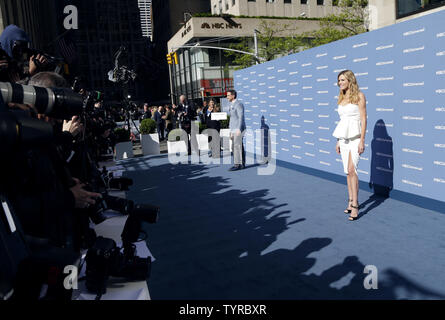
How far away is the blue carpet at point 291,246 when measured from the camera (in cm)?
371

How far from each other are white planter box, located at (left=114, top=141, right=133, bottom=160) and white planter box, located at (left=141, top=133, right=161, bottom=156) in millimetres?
672

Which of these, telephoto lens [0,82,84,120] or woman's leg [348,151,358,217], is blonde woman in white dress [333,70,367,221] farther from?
telephoto lens [0,82,84,120]

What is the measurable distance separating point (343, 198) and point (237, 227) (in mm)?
2314

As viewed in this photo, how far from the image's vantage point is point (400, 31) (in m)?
6.03

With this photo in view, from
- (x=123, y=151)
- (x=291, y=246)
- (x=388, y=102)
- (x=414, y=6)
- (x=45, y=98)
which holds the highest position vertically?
(x=414, y=6)

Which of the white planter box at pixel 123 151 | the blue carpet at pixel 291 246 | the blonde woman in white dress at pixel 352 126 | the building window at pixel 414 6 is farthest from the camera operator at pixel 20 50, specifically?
the building window at pixel 414 6

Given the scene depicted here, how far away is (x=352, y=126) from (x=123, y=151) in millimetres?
10437

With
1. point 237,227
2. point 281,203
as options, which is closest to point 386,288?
point 237,227

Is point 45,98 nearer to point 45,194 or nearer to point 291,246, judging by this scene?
point 45,194

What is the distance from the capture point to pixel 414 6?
38.0 feet

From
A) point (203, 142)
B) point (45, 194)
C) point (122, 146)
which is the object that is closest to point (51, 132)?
point (45, 194)

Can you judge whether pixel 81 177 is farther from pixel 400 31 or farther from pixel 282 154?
pixel 282 154

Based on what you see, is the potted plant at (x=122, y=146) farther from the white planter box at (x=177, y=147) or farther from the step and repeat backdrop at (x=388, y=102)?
the step and repeat backdrop at (x=388, y=102)
